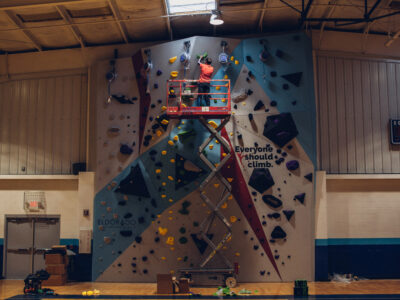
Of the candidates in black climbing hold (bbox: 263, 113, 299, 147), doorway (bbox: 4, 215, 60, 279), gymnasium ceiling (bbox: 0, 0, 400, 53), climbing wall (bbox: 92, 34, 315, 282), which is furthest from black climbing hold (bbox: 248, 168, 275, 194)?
doorway (bbox: 4, 215, 60, 279)

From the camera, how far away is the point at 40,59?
14750 mm

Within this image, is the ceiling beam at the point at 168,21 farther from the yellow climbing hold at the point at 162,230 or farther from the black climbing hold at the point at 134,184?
the yellow climbing hold at the point at 162,230

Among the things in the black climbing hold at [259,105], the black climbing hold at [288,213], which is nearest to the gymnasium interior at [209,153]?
the black climbing hold at [288,213]

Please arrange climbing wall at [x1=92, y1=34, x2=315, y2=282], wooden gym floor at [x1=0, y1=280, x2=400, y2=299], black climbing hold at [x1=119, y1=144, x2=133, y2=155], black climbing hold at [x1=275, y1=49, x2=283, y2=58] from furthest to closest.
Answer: black climbing hold at [x1=119, y1=144, x2=133, y2=155]
black climbing hold at [x1=275, y1=49, x2=283, y2=58]
climbing wall at [x1=92, y1=34, x2=315, y2=282]
wooden gym floor at [x1=0, y1=280, x2=400, y2=299]

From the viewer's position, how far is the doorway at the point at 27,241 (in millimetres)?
14008

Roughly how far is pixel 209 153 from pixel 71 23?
5857 mm

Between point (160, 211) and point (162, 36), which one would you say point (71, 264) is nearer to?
point (160, 211)

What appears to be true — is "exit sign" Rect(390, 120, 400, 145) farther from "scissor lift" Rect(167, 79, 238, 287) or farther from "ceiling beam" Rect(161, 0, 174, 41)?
"ceiling beam" Rect(161, 0, 174, 41)

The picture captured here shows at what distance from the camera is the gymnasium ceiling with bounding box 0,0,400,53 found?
12344 millimetres

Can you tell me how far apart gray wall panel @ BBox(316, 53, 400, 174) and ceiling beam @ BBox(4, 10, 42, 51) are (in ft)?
30.7

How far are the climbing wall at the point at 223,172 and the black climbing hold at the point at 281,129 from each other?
1.2 inches

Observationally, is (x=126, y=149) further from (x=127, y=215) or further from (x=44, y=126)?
(x=44, y=126)

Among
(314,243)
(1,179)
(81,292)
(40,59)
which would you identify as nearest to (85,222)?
(81,292)

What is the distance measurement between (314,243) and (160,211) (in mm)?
4685
